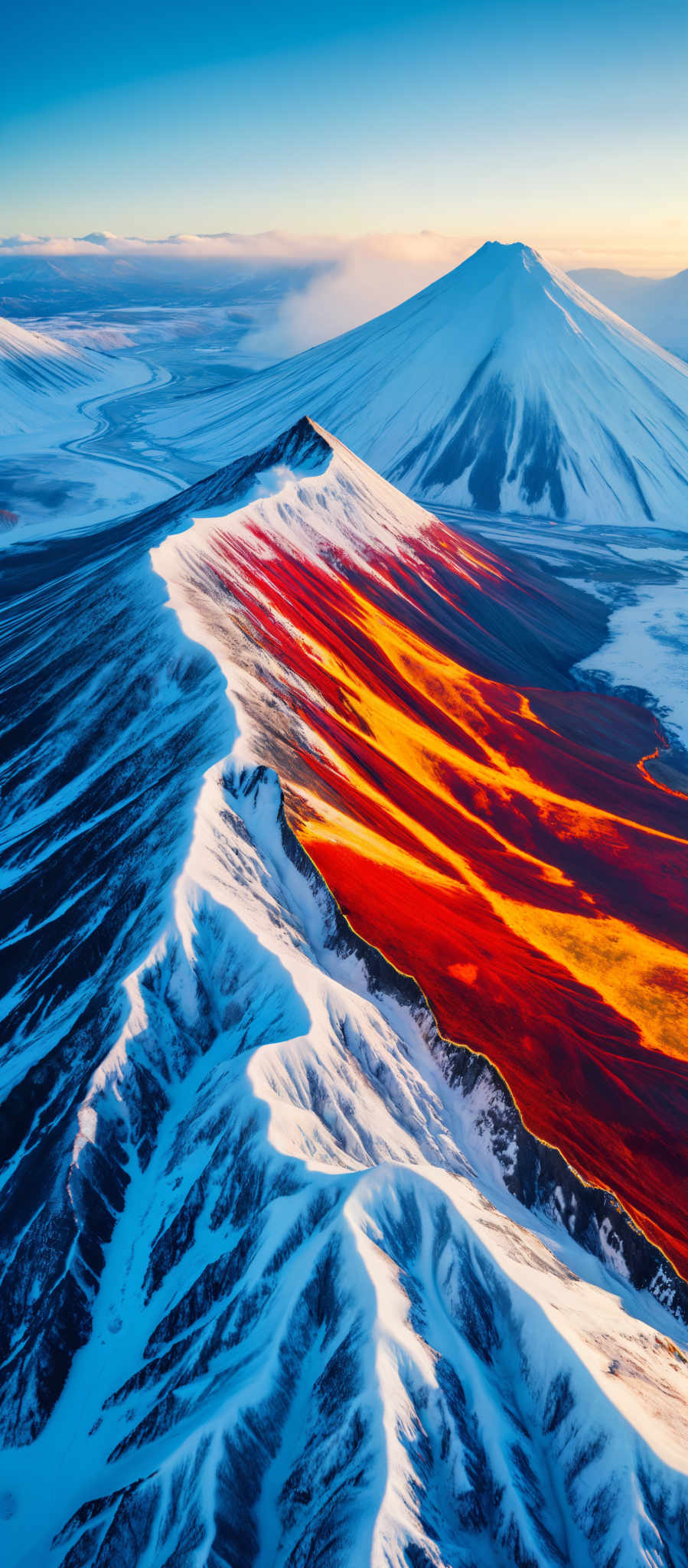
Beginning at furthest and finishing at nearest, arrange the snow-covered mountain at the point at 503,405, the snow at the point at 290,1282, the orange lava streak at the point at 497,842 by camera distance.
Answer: the snow-covered mountain at the point at 503,405, the orange lava streak at the point at 497,842, the snow at the point at 290,1282

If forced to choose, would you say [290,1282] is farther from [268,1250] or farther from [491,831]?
[491,831]

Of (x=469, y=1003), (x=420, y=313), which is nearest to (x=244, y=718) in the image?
(x=469, y=1003)

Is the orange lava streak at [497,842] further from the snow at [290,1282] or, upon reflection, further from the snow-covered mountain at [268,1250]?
the snow at [290,1282]

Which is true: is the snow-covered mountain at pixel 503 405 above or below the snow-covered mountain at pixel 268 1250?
above

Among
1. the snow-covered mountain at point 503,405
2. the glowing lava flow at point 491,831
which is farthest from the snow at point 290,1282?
the snow-covered mountain at point 503,405

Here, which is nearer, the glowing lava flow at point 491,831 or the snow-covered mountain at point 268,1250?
the snow-covered mountain at point 268,1250

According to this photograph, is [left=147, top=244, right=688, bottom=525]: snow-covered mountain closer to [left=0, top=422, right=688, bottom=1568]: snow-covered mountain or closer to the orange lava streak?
the orange lava streak

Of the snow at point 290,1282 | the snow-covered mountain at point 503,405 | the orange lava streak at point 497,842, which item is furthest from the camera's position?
the snow-covered mountain at point 503,405
